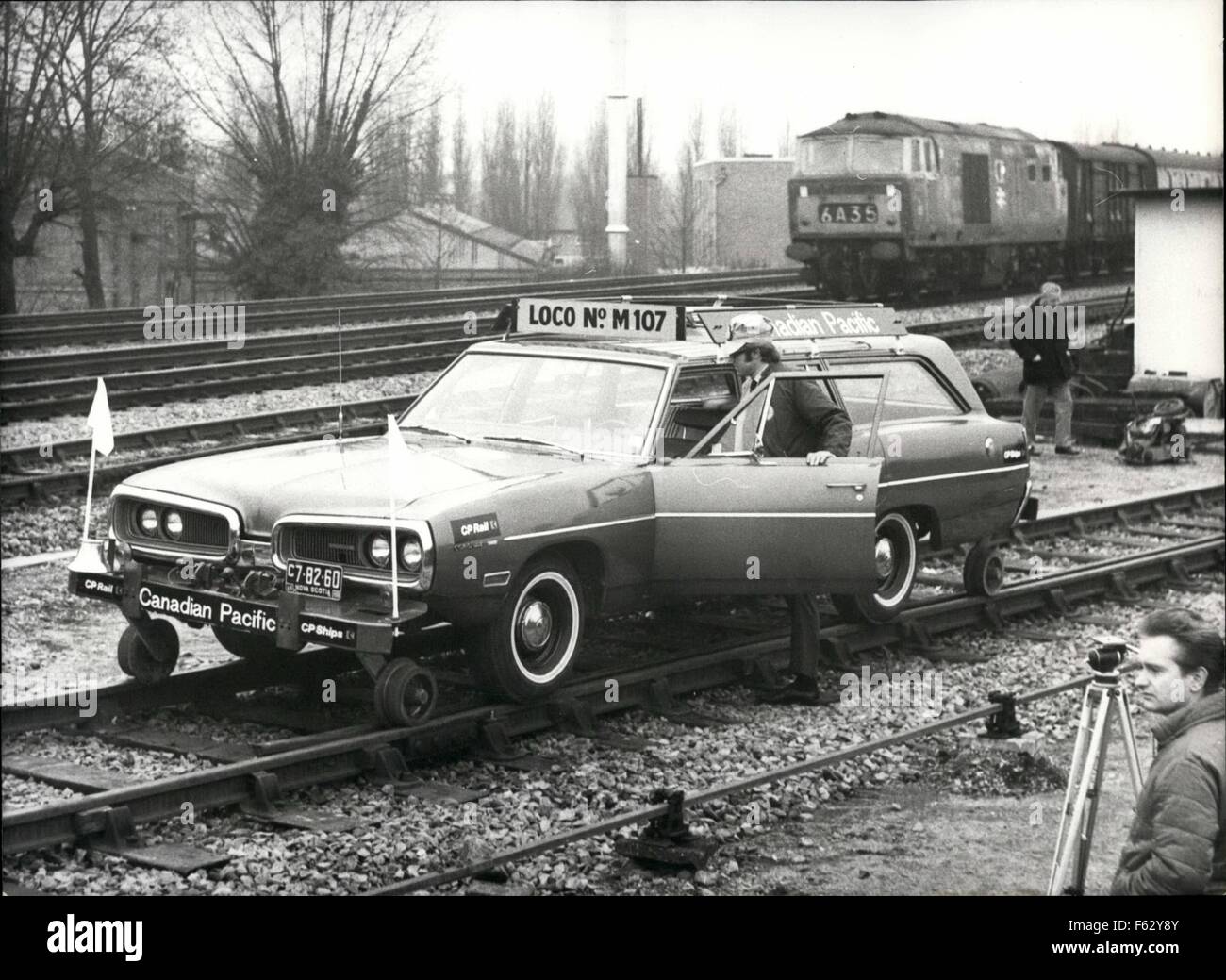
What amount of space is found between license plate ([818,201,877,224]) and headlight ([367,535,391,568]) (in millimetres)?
15895

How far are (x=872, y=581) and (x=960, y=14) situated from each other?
3691mm

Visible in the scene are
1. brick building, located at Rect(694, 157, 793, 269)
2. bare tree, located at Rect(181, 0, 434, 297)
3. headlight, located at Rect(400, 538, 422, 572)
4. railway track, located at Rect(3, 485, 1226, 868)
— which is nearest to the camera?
railway track, located at Rect(3, 485, 1226, 868)

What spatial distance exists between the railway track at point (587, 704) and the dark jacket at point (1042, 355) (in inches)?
97.0

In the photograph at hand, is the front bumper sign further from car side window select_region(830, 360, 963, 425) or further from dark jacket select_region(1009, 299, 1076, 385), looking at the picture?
dark jacket select_region(1009, 299, 1076, 385)

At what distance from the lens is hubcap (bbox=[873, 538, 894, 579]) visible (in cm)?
938

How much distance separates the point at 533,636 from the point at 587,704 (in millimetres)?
434

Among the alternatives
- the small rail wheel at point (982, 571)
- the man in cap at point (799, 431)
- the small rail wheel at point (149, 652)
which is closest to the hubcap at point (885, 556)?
the small rail wheel at point (982, 571)

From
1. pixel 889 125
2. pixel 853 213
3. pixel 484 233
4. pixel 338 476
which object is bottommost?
pixel 338 476

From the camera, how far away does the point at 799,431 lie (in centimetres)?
845

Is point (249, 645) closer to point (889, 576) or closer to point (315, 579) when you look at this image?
point (315, 579)

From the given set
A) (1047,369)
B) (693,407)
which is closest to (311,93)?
(693,407)

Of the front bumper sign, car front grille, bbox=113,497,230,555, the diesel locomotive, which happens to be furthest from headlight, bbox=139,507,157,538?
the diesel locomotive
